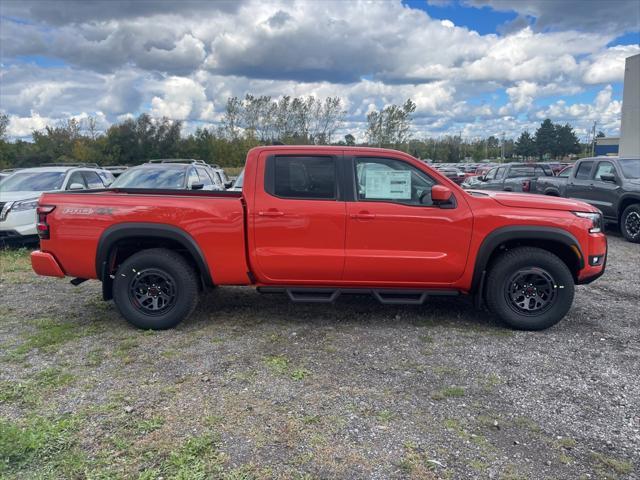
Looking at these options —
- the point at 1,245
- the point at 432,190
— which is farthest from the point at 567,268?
the point at 1,245

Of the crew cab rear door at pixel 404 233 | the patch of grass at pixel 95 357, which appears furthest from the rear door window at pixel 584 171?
the patch of grass at pixel 95 357

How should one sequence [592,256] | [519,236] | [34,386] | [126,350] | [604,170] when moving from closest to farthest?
[34,386] → [126,350] → [519,236] → [592,256] → [604,170]

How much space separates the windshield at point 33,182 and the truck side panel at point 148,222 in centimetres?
629

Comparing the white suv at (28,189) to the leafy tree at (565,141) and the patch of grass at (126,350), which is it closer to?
the patch of grass at (126,350)

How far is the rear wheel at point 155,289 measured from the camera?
16.7 feet

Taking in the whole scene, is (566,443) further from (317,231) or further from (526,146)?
(526,146)

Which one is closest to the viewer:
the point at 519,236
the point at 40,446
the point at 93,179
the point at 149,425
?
the point at 40,446

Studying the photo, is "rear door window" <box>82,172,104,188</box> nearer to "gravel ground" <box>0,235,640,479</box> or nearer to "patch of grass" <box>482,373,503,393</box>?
"gravel ground" <box>0,235,640,479</box>

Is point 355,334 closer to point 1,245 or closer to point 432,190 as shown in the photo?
point 432,190

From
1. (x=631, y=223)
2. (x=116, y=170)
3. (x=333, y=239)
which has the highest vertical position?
(x=116, y=170)

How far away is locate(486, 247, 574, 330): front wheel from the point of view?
5.04 m

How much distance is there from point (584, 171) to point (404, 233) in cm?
928

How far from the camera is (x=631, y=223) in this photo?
35.2ft

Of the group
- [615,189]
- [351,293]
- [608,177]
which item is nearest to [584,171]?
[608,177]
